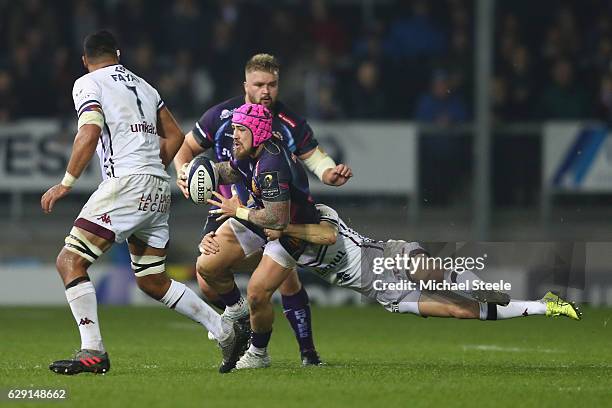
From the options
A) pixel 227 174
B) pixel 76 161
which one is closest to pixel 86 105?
pixel 76 161

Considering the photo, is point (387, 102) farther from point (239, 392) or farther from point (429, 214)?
point (239, 392)

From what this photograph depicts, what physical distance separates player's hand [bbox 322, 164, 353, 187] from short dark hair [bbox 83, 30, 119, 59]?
68.1 inches

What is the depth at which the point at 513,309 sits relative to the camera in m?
9.55

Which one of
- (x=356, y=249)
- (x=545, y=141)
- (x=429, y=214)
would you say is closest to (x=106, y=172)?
(x=356, y=249)

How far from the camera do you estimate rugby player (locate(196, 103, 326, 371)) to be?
934 cm

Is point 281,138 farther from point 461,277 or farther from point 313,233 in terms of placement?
point 461,277

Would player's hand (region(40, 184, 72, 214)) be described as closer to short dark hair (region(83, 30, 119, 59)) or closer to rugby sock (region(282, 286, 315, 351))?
Result: short dark hair (region(83, 30, 119, 59))

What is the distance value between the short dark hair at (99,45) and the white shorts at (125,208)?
2.80 feet

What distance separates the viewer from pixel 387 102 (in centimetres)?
1764

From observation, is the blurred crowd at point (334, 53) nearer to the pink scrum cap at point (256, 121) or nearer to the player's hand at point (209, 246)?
the player's hand at point (209, 246)

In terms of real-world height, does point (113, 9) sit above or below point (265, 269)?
above

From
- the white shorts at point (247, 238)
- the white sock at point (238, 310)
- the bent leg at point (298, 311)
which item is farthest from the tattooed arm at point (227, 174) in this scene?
the white sock at point (238, 310)

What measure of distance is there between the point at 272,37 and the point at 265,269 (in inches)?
380

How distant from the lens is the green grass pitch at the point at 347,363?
8070 mm
